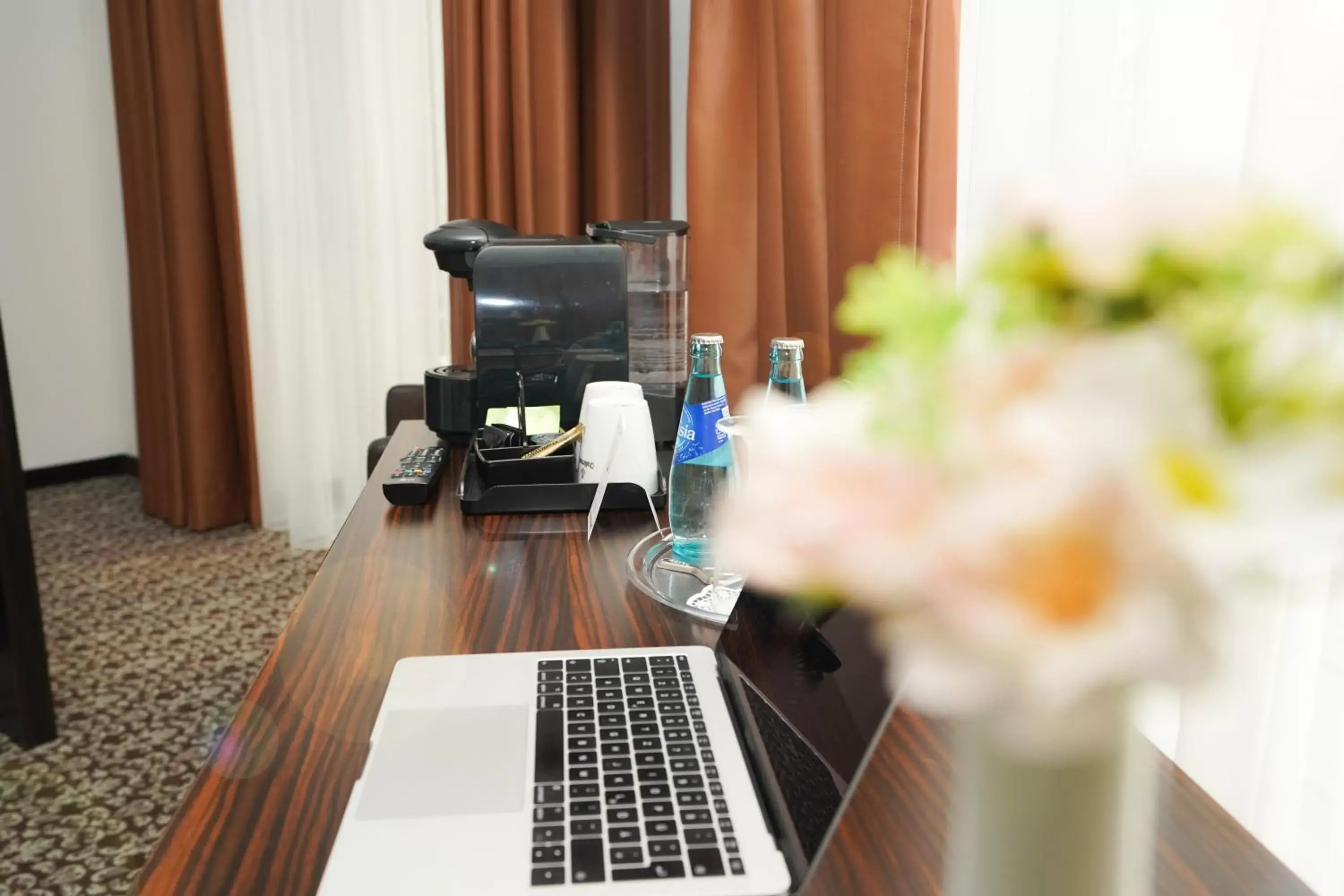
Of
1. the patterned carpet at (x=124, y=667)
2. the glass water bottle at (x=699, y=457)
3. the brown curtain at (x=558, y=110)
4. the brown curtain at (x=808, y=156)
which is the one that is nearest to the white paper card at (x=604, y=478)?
the glass water bottle at (x=699, y=457)

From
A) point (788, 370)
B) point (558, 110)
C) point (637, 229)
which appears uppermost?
point (558, 110)

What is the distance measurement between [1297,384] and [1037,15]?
4.93ft

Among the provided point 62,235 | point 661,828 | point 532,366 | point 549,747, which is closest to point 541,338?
point 532,366

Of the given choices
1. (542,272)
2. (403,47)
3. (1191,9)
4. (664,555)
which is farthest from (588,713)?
(403,47)

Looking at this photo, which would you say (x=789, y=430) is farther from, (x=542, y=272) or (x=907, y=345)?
(x=542, y=272)

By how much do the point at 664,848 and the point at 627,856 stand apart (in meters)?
0.02

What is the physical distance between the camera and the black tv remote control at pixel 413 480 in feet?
4.59

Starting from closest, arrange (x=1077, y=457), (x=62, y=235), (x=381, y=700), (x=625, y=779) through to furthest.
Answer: (x=1077, y=457) < (x=625, y=779) < (x=381, y=700) < (x=62, y=235)

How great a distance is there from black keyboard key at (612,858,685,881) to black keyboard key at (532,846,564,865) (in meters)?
0.04

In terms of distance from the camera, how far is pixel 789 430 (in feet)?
1.13

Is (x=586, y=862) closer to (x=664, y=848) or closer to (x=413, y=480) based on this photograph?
(x=664, y=848)

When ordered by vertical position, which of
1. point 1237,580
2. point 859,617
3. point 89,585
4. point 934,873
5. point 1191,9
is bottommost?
point 89,585

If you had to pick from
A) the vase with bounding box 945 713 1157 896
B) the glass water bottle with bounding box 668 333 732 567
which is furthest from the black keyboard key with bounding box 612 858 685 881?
the glass water bottle with bounding box 668 333 732 567

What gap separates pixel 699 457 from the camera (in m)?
1.16
